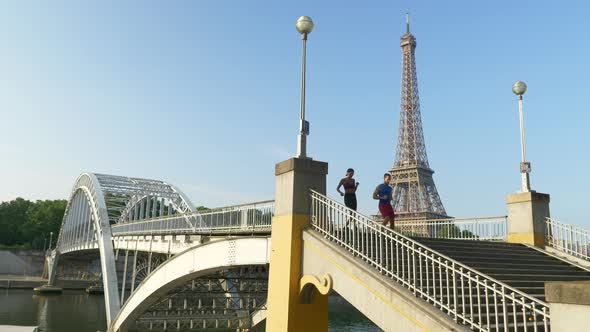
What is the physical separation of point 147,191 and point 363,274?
46.2 metres

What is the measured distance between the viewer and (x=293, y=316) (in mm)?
9516

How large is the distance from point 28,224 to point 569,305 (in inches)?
4675

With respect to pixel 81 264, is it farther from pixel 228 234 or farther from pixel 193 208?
pixel 228 234

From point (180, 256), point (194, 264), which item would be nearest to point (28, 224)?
point (180, 256)

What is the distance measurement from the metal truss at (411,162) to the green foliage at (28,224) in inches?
3025

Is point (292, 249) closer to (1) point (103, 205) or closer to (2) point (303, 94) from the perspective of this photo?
(2) point (303, 94)

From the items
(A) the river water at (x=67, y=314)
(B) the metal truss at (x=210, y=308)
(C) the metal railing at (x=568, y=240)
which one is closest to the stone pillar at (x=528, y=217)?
(C) the metal railing at (x=568, y=240)

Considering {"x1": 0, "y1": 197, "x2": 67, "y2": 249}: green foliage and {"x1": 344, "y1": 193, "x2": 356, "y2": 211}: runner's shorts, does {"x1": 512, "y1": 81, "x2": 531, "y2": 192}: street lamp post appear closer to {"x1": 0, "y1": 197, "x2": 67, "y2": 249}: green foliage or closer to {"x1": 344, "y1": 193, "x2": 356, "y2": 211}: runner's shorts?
{"x1": 344, "y1": 193, "x2": 356, "y2": 211}: runner's shorts

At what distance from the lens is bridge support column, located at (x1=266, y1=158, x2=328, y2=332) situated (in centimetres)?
965

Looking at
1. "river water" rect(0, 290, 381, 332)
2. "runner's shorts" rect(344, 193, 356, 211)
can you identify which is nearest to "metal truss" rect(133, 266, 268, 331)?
"river water" rect(0, 290, 381, 332)

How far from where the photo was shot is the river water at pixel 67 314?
38094mm

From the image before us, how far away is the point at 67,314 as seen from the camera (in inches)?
1807

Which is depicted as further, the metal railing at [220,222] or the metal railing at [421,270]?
the metal railing at [220,222]

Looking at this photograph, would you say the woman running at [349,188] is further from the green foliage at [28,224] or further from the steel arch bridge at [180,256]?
the green foliage at [28,224]
